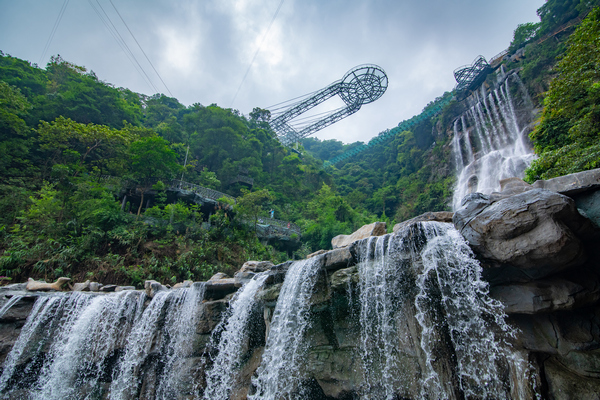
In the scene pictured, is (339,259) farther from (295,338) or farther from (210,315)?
(210,315)

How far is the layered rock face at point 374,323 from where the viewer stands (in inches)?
160

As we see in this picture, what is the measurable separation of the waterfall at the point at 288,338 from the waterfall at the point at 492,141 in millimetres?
13860

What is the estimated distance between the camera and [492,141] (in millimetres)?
22359

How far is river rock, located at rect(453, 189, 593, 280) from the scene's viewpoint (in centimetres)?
373

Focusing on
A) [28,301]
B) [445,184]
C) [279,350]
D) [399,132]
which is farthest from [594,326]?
[399,132]

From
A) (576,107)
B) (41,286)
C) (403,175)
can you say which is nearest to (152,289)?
(41,286)

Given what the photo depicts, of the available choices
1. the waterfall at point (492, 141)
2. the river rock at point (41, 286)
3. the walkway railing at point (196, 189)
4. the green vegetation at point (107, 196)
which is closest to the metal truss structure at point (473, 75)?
the waterfall at point (492, 141)

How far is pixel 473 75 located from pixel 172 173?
32.9m

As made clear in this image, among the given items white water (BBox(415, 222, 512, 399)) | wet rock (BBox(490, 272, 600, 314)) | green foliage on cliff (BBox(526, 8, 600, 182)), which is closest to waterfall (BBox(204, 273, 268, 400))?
white water (BBox(415, 222, 512, 399))

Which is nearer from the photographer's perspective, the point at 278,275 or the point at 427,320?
the point at 427,320

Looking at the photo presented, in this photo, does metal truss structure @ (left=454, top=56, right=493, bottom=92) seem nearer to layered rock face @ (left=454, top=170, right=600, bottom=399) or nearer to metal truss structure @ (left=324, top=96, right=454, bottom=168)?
metal truss structure @ (left=324, top=96, right=454, bottom=168)

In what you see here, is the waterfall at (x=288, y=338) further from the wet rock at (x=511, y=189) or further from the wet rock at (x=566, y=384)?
the wet rock at (x=566, y=384)

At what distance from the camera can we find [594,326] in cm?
412

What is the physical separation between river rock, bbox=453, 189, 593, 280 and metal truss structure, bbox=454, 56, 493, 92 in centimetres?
3154
